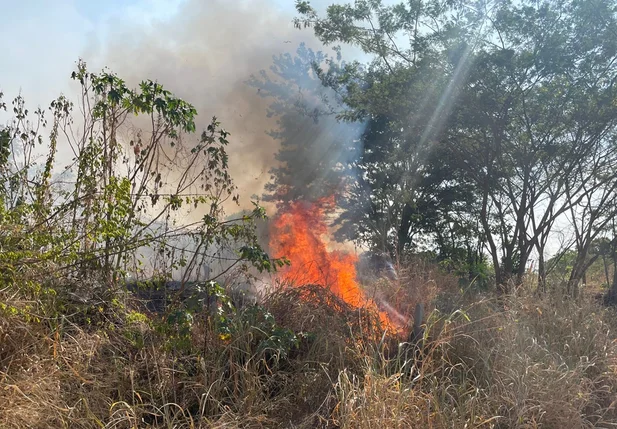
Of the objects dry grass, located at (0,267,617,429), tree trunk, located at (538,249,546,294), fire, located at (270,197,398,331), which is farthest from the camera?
fire, located at (270,197,398,331)

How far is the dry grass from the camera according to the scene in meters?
4.05

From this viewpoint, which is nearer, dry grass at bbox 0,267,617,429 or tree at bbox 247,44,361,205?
dry grass at bbox 0,267,617,429

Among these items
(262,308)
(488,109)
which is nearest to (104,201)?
(262,308)

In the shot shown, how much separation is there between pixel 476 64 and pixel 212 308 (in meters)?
7.38

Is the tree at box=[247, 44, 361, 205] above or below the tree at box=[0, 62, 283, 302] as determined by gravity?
above

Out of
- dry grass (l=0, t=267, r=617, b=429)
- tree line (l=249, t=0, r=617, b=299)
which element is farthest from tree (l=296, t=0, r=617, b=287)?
dry grass (l=0, t=267, r=617, b=429)

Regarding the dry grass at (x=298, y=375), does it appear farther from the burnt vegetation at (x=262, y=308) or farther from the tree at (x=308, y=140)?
the tree at (x=308, y=140)

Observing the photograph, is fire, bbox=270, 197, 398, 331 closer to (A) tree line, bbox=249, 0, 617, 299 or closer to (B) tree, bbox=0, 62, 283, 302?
(A) tree line, bbox=249, 0, 617, 299

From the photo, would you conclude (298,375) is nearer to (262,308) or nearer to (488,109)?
(262,308)

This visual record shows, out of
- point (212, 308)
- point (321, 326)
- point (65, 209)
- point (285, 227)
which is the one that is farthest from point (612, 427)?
point (285, 227)

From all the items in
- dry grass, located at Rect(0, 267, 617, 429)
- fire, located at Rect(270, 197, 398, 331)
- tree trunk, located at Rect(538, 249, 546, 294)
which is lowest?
dry grass, located at Rect(0, 267, 617, 429)

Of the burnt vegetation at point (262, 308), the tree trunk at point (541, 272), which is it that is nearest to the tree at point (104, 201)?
the burnt vegetation at point (262, 308)

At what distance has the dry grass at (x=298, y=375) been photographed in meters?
4.05

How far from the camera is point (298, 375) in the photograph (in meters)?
4.88
